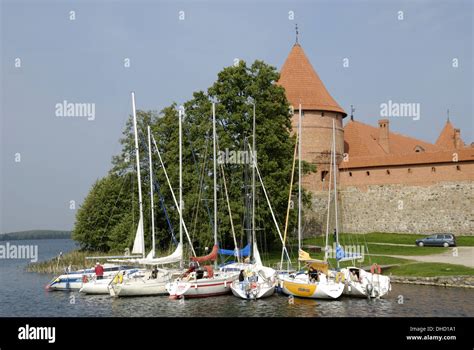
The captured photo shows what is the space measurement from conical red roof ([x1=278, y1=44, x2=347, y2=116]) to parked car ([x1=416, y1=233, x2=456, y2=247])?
543 inches

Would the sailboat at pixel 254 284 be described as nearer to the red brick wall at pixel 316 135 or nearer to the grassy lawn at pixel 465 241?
the grassy lawn at pixel 465 241

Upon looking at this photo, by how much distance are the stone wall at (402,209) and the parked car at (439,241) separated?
4.26 meters

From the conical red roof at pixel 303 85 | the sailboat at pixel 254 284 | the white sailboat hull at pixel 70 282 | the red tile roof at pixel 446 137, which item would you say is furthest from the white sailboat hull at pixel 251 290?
the red tile roof at pixel 446 137

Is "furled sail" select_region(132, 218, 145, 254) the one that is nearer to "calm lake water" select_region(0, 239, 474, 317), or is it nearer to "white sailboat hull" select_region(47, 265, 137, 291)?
"white sailboat hull" select_region(47, 265, 137, 291)

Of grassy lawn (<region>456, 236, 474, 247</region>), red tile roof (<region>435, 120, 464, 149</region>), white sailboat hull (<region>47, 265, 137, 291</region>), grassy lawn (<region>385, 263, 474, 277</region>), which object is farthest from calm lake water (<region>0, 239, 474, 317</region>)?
red tile roof (<region>435, 120, 464, 149</region>)

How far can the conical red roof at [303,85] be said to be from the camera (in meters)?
47.0

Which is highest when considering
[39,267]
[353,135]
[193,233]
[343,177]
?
[353,135]

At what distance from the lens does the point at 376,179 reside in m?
46.2

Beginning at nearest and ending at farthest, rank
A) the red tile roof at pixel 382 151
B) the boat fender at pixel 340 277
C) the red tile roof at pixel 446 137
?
the boat fender at pixel 340 277 < the red tile roof at pixel 382 151 < the red tile roof at pixel 446 137

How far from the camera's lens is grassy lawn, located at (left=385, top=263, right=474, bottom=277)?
26422mm
